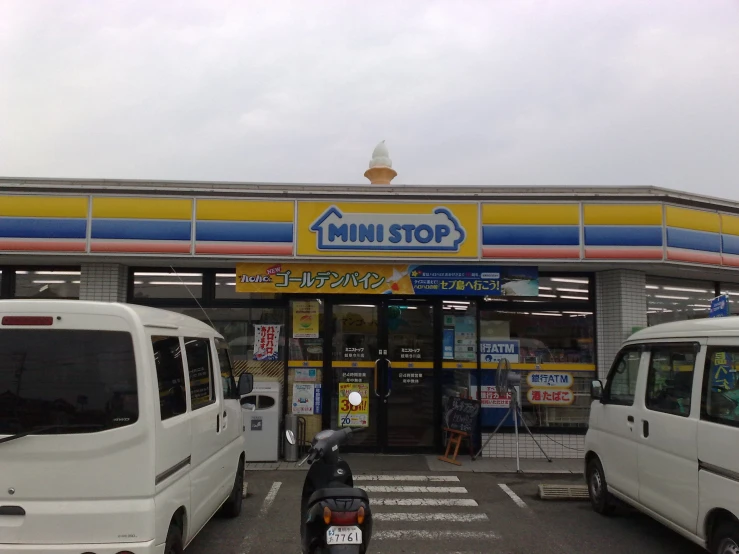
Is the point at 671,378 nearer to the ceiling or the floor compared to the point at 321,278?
nearer to the floor

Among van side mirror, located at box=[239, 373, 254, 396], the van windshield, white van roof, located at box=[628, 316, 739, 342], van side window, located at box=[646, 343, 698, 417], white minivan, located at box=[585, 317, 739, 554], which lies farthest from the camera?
van side mirror, located at box=[239, 373, 254, 396]

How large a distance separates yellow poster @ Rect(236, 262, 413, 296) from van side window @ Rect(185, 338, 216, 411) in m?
3.96

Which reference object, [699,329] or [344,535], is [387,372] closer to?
[699,329]

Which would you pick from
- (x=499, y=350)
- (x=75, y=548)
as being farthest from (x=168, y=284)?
(x=75, y=548)

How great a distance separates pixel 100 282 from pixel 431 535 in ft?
22.3

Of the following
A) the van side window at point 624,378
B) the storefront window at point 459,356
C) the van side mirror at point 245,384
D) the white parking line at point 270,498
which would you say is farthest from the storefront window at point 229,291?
the van side window at point 624,378

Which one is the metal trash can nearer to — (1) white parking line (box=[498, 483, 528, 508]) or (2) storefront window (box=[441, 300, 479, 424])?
(2) storefront window (box=[441, 300, 479, 424])

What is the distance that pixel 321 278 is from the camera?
932 cm

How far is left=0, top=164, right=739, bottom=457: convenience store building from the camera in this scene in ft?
29.6

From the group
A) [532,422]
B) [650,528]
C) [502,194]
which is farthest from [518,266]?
[650,528]

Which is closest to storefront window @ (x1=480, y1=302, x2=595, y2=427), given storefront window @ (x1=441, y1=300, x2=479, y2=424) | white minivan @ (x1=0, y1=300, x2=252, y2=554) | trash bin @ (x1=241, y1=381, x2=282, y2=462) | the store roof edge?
storefront window @ (x1=441, y1=300, x2=479, y2=424)

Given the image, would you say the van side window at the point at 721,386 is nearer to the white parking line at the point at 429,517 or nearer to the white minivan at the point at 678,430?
the white minivan at the point at 678,430

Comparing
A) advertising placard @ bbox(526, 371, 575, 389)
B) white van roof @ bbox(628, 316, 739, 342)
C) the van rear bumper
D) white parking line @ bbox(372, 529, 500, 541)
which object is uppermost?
white van roof @ bbox(628, 316, 739, 342)

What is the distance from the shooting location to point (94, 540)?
3328mm
